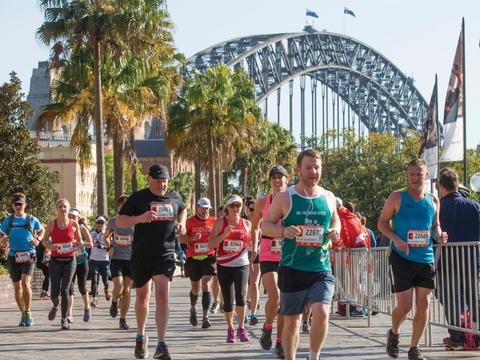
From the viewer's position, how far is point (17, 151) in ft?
128

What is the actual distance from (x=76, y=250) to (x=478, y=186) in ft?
17.5

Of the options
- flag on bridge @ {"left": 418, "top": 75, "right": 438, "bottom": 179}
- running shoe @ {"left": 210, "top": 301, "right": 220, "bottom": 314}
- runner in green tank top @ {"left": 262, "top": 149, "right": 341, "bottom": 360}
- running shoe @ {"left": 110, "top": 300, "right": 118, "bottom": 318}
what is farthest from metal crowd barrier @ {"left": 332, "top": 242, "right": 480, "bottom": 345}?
flag on bridge @ {"left": 418, "top": 75, "right": 438, "bottom": 179}

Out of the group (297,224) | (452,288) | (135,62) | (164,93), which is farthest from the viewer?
(164,93)

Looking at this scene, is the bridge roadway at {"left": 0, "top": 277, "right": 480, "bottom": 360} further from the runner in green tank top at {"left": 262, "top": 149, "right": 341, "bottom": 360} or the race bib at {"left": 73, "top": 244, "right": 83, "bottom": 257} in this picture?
the runner in green tank top at {"left": 262, "top": 149, "right": 341, "bottom": 360}

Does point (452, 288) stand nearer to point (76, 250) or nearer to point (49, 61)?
point (76, 250)

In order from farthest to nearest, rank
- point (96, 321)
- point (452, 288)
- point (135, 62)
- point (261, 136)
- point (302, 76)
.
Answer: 1. point (302, 76)
2. point (261, 136)
3. point (135, 62)
4. point (96, 321)
5. point (452, 288)

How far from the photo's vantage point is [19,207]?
16828 mm

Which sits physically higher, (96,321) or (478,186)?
(478,186)

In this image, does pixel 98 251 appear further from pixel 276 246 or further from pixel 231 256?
pixel 276 246

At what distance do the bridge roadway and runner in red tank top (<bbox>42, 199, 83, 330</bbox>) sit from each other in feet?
1.68

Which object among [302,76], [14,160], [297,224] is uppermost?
[302,76]

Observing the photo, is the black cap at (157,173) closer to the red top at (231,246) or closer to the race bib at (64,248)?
the red top at (231,246)

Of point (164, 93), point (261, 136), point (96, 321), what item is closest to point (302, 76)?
point (261, 136)

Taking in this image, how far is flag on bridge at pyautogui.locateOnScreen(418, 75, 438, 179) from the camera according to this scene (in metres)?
29.2
